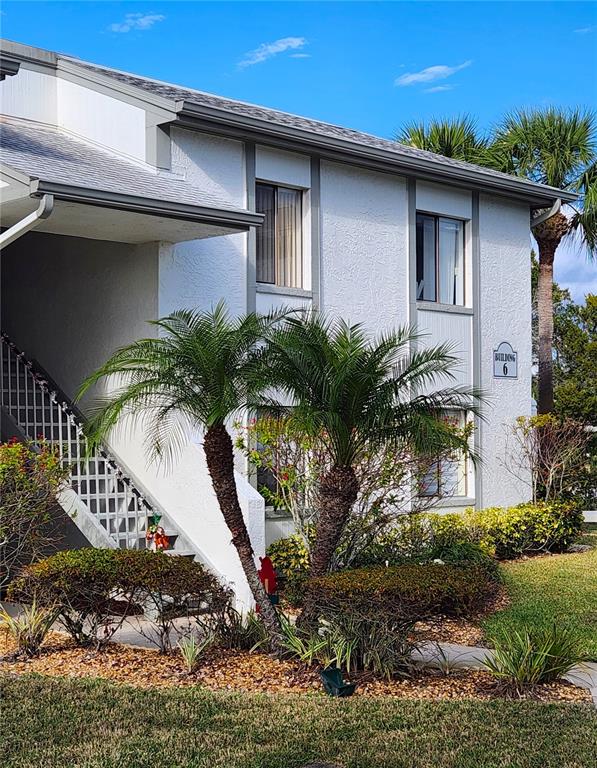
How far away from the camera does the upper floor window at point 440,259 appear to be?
1717 cm

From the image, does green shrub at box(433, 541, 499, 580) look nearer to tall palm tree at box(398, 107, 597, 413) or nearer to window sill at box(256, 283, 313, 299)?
window sill at box(256, 283, 313, 299)

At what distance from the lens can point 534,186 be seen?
18.3 m

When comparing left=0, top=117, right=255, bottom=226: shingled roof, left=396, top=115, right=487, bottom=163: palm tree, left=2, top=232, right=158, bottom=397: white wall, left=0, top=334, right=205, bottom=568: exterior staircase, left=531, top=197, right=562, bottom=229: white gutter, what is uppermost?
left=396, top=115, right=487, bottom=163: palm tree

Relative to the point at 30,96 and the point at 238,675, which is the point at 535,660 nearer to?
the point at 238,675

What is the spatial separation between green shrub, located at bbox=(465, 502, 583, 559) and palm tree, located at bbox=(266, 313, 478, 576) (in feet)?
23.7

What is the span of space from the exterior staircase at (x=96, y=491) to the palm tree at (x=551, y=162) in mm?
11601

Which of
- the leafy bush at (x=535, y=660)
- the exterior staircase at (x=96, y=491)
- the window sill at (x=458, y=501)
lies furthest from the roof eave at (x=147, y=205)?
the window sill at (x=458, y=501)

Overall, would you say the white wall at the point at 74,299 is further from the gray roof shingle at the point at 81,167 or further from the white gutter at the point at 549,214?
the white gutter at the point at 549,214

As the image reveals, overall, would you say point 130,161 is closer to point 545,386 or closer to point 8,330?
point 8,330

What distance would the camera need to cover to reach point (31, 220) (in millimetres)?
10680

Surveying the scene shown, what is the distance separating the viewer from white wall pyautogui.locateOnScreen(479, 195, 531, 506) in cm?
1795

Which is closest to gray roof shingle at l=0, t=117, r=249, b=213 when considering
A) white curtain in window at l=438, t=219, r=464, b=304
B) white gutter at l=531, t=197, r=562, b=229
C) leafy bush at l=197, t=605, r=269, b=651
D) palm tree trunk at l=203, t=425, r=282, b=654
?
palm tree trunk at l=203, t=425, r=282, b=654

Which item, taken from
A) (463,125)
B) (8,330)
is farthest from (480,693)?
(463,125)

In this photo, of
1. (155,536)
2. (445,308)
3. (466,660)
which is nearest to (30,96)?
(155,536)
